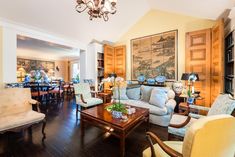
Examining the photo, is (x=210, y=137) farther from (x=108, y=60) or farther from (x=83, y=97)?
(x=108, y=60)

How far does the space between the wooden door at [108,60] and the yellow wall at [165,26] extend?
2.34ft

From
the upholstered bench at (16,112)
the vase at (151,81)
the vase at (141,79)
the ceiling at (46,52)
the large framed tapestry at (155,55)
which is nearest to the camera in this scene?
the upholstered bench at (16,112)

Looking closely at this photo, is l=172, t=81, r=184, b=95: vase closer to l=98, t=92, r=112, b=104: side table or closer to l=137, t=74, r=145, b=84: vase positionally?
l=137, t=74, r=145, b=84: vase

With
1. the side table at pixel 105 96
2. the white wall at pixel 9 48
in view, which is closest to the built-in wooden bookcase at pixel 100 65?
the side table at pixel 105 96

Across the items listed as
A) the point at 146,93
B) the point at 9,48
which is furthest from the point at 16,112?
the point at 146,93

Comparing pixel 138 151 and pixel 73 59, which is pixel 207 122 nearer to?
pixel 138 151

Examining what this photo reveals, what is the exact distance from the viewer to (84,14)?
3986 millimetres

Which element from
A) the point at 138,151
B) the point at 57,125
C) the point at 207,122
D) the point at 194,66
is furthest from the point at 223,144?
the point at 194,66

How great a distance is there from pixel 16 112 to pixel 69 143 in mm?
1243

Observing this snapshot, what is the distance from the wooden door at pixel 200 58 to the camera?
141 inches

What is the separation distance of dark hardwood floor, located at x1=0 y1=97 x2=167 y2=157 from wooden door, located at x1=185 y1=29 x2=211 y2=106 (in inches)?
73.8

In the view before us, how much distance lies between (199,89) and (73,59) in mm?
8311

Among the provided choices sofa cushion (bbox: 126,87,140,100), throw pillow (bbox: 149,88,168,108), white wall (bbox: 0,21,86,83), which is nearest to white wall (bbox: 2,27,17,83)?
white wall (bbox: 0,21,86,83)

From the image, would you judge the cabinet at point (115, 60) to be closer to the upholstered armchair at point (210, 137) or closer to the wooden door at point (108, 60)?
the wooden door at point (108, 60)
